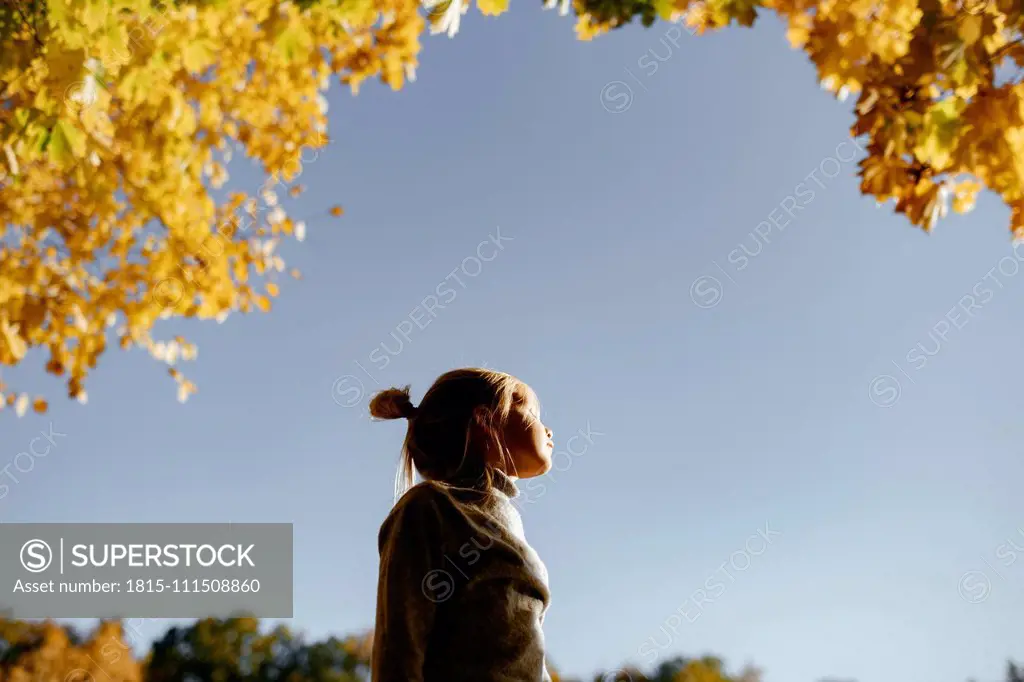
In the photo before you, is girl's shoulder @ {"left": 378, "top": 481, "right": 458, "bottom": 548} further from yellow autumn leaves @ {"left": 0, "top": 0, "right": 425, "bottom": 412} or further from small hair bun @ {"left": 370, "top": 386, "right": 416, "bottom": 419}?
yellow autumn leaves @ {"left": 0, "top": 0, "right": 425, "bottom": 412}

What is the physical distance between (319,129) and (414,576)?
3.35m

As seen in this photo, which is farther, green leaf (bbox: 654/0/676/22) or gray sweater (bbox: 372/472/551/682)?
green leaf (bbox: 654/0/676/22)

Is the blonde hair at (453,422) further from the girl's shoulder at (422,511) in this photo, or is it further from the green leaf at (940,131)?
the green leaf at (940,131)

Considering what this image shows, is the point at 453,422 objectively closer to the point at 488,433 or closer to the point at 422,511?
the point at 488,433

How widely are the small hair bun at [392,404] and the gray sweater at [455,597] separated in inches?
10.1

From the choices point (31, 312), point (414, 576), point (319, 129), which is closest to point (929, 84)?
point (414, 576)

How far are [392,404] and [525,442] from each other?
0.33 meters

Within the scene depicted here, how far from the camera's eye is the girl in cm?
137

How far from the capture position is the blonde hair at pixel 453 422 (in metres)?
1.71

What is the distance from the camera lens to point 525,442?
5.74 ft

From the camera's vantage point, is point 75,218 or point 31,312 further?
point 75,218

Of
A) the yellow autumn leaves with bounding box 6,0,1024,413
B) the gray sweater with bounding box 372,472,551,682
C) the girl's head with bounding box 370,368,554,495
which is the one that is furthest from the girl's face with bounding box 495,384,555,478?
the yellow autumn leaves with bounding box 6,0,1024,413

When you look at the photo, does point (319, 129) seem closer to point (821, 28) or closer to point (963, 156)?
point (821, 28)

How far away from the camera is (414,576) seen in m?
1.43
